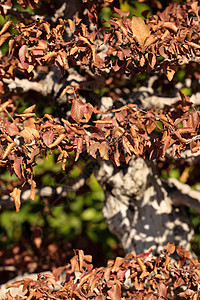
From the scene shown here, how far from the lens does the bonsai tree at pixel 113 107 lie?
4.25 feet

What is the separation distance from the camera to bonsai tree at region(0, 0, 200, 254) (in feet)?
4.25

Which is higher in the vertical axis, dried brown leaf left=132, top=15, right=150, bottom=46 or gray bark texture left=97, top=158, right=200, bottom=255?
dried brown leaf left=132, top=15, right=150, bottom=46

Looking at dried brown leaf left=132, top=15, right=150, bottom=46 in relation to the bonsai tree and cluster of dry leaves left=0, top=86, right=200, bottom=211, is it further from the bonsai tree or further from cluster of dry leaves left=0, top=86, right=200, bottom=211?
cluster of dry leaves left=0, top=86, right=200, bottom=211

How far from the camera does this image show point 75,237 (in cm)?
359

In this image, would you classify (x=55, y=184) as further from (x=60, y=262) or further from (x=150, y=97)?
(x=60, y=262)

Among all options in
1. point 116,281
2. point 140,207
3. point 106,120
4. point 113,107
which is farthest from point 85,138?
point 140,207

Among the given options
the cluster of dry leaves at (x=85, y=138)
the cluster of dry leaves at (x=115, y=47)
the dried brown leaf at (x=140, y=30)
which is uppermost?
the dried brown leaf at (x=140, y=30)

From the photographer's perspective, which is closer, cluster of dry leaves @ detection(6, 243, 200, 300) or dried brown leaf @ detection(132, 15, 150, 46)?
dried brown leaf @ detection(132, 15, 150, 46)

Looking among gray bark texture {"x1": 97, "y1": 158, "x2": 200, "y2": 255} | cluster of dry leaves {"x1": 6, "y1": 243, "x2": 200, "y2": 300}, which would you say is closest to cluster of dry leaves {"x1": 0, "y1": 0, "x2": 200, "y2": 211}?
cluster of dry leaves {"x1": 6, "y1": 243, "x2": 200, "y2": 300}

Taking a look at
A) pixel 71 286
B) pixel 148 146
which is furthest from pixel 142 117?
pixel 71 286

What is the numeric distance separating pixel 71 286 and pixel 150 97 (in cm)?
120

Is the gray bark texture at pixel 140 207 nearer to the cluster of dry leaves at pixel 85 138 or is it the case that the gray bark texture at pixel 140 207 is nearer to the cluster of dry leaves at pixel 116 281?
the cluster of dry leaves at pixel 116 281

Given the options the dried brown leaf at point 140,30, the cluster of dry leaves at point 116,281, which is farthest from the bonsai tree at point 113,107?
the cluster of dry leaves at point 116,281

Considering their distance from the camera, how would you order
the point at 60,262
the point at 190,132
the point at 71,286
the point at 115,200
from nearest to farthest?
the point at 190,132 → the point at 71,286 → the point at 115,200 → the point at 60,262
